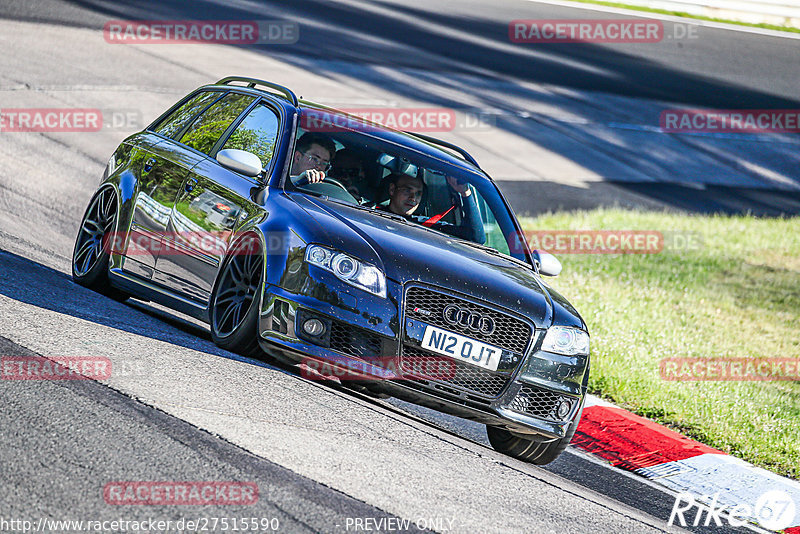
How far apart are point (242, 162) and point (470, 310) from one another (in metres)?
1.69

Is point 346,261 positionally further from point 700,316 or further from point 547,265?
point 700,316

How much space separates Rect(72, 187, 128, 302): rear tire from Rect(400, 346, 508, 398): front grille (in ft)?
9.51

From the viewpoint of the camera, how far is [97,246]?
816cm

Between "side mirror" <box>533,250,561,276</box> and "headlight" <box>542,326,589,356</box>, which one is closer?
"headlight" <box>542,326,589,356</box>

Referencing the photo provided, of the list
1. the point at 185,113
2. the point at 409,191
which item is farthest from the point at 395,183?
the point at 185,113

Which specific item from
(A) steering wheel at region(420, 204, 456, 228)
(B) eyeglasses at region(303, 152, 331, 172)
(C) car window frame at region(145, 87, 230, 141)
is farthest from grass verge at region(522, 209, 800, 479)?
(C) car window frame at region(145, 87, 230, 141)

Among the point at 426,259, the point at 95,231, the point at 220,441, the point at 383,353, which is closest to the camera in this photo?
the point at 220,441

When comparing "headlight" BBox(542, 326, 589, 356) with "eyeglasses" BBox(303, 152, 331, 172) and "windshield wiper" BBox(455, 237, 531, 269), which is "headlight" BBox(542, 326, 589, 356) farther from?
"eyeglasses" BBox(303, 152, 331, 172)

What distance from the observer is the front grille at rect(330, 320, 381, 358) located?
6.03 meters

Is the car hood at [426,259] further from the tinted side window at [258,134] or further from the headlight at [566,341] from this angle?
the tinted side window at [258,134]

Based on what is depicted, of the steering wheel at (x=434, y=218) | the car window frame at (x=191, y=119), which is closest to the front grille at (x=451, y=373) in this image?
the steering wheel at (x=434, y=218)

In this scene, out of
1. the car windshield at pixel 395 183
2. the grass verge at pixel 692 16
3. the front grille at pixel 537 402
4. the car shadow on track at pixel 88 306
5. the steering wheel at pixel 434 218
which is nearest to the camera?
the front grille at pixel 537 402

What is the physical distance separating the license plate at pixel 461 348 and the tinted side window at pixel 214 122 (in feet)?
8.42

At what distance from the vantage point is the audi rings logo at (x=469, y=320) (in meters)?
6.09
